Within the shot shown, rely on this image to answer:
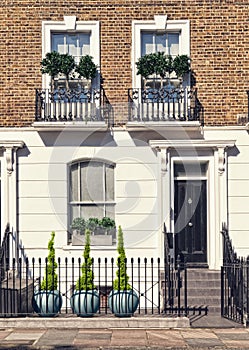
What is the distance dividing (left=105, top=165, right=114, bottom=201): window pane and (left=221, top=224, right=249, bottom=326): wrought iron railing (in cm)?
332

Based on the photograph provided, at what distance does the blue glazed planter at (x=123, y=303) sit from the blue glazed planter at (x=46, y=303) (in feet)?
3.43

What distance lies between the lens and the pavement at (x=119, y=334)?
12.8 meters

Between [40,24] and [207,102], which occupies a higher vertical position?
[40,24]

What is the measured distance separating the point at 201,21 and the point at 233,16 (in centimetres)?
77

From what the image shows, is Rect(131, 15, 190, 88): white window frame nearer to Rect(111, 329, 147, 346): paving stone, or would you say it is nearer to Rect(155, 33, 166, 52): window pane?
Rect(155, 33, 166, 52): window pane

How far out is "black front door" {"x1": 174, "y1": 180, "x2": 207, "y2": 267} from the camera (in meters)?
19.1

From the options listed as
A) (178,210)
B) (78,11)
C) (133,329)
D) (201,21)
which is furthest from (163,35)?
(133,329)

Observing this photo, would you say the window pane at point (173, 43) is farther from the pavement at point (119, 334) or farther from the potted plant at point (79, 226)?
the pavement at point (119, 334)

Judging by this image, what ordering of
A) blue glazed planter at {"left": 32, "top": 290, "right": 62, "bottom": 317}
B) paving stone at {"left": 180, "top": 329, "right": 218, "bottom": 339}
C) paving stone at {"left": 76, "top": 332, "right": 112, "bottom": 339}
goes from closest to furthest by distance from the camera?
1. paving stone at {"left": 76, "top": 332, "right": 112, "bottom": 339}
2. paving stone at {"left": 180, "top": 329, "right": 218, "bottom": 339}
3. blue glazed planter at {"left": 32, "top": 290, "right": 62, "bottom": 317}

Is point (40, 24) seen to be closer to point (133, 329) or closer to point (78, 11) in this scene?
point (78, 11)

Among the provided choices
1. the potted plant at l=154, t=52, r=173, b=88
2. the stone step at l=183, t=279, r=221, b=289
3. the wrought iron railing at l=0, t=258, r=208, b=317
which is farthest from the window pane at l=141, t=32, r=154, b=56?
the stone step at l=183, t=279, r=221, b=289

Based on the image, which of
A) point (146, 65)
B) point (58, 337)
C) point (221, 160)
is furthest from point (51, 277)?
point (146, 65)

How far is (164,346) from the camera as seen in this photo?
12773mm

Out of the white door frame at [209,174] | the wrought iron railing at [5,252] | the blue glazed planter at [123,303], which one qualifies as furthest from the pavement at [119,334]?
the white door frame at [209,174]
